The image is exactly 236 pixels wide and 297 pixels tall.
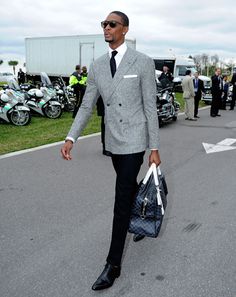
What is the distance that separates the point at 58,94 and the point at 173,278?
12125 millimetres

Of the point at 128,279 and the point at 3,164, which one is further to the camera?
the point at 3,164

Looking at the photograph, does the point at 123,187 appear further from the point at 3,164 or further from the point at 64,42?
the point at 64,42

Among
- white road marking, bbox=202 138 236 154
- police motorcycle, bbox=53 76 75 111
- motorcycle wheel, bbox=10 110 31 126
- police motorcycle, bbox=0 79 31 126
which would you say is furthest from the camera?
police motorcycle, bbox=53 76 75 111

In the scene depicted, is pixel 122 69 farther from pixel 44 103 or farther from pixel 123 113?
pixel 44 103

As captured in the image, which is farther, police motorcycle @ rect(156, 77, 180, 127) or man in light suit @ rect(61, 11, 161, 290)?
police motorcycle @ rect(156, 77, 180, 127)

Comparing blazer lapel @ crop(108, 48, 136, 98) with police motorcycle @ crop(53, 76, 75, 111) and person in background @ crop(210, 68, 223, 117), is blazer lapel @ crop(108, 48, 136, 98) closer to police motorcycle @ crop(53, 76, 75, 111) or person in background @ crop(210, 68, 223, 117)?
police motorcycle @ crop(53, 76, 75, 111)

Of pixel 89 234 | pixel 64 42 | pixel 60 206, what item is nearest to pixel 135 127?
pixel 89 234

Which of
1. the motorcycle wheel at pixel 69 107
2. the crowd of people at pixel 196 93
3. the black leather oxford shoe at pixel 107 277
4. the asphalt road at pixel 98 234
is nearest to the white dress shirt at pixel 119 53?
the black leather oxford shoe at pixel 107 277

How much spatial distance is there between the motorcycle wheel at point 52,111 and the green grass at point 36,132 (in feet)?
0.67

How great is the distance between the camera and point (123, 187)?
289 cm

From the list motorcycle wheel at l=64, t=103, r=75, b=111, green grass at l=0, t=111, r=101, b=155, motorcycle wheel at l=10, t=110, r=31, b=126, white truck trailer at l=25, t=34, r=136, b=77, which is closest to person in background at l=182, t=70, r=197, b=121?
green grass at l=0, t=111, r=101, b=155

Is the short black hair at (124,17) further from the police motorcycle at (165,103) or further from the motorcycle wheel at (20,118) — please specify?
the motorcycle wheel at (20,118)

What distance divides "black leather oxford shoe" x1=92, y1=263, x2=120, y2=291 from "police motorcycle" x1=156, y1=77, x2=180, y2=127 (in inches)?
349

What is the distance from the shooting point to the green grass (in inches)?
336
